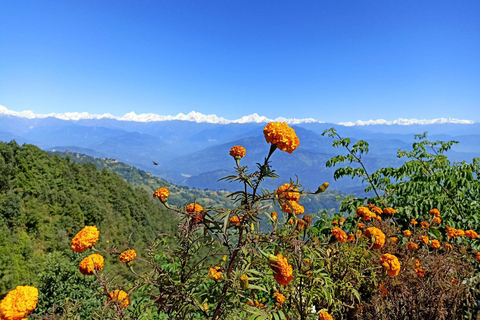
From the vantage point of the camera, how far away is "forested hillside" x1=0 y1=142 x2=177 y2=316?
79.5 ft

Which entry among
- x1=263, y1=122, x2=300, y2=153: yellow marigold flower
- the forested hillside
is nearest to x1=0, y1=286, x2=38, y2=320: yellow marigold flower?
x1=263, y1=122, x2=300, y2=153: yellow marigold flower

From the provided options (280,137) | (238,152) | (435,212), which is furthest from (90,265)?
(435,212)

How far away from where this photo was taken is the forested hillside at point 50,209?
24.2 m

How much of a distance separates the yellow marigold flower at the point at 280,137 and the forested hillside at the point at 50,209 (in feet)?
61.5

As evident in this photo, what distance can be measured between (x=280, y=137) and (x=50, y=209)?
46102 millimetres

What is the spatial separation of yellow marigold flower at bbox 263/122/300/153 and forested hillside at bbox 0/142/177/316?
738 inches

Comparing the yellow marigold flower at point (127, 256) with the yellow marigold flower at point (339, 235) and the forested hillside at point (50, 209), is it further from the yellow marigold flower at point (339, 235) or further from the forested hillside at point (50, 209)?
the forested hillside at point (50, 209)

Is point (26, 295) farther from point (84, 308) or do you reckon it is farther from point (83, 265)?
point (84, 308)

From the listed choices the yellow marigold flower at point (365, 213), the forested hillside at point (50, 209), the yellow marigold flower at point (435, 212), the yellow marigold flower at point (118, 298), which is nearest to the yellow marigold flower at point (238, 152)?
the yellow marigold flower at point (118, 298)

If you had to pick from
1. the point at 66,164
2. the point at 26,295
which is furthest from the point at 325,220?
the point at 66,164

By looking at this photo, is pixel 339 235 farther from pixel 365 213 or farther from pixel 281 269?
pixel 365 213

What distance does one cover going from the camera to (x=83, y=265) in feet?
7.13

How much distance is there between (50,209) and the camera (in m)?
36.3

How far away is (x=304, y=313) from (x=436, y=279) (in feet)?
5.63
